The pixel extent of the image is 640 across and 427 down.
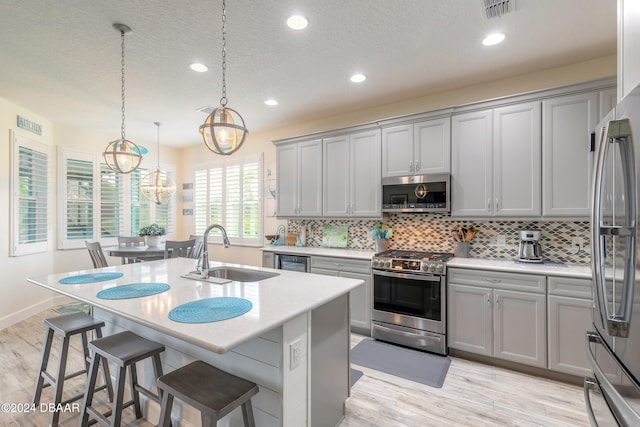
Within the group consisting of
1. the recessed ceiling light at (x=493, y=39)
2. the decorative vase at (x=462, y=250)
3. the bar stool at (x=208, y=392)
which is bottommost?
the bar stool at (x=208, y=392)

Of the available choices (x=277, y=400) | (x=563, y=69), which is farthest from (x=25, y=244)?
(x=563, y=69)

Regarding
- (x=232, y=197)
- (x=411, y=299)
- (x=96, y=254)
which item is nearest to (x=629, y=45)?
(x=411, y=299)

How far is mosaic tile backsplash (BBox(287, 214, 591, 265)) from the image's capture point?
291 centimetres

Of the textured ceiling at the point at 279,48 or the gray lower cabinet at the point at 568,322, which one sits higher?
the textured ceiling at the point at 279,48

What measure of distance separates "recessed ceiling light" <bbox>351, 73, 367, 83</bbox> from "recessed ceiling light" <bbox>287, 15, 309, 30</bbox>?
0.95 m

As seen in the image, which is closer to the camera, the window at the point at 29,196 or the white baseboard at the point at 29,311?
the white baseboard at the point at 29,311

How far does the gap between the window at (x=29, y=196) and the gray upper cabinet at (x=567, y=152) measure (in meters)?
6.20

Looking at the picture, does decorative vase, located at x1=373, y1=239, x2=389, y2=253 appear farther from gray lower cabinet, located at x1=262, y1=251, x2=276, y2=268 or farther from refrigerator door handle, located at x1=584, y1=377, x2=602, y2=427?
refrigerator door handle, located at x1=584, y1=377, x2=602, y2=427

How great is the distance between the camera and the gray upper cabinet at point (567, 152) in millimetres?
2604

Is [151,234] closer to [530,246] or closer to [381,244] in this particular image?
[381,244]

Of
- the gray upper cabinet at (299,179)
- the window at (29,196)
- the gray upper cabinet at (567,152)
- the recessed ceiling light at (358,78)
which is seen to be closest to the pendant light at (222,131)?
the recessed ceiling light at (358,78)

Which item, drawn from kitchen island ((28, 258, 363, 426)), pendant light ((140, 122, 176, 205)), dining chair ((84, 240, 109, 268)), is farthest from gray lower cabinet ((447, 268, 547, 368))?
pendant light ((140, 122, 176, 205))

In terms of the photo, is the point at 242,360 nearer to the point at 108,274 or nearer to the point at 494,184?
the point at 108,274

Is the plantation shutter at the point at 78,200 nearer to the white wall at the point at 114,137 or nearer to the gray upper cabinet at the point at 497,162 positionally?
the white wall at the point at 114,137
